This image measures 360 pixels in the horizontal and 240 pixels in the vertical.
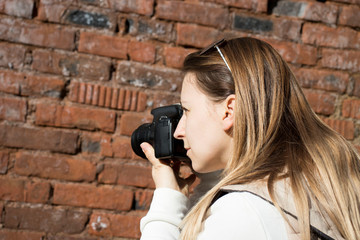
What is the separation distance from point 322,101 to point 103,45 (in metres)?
0.85

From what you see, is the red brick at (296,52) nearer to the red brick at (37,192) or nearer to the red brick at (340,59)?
the red brick at (340,59)

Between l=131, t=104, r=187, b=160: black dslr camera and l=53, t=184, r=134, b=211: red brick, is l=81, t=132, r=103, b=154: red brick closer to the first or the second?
l=53, t=184, r=134, b=211: red brick

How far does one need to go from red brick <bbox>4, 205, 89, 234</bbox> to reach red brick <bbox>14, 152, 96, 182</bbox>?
116mm

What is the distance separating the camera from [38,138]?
5.36 feet

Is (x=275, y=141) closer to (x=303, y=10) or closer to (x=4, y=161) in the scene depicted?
(x=303, y=10)

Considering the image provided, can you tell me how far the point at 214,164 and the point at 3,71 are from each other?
2.77ft

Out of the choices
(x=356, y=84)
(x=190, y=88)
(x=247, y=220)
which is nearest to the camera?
(x=247, y=220)

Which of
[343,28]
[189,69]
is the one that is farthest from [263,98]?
[343,28]

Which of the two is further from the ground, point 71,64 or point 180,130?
point 71,64

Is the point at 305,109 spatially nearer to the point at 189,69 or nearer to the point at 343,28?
the point at 189,69

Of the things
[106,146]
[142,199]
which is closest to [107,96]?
[106,146]

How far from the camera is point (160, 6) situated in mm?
1707

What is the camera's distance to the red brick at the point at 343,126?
5.90 ft

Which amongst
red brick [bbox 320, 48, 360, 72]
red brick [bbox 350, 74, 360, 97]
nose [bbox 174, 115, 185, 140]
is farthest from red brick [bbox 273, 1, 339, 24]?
nose [bbox 174, 115, 185, 140]
